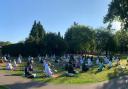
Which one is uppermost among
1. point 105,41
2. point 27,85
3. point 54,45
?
point 105,41

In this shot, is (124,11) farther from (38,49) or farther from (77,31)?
(77,31)

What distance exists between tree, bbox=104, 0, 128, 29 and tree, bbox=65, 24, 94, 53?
41.5 m

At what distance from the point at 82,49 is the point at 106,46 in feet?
25.6

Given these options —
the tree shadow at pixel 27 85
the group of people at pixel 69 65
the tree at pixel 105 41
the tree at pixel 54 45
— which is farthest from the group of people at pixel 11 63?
the tree at pixel 105 41

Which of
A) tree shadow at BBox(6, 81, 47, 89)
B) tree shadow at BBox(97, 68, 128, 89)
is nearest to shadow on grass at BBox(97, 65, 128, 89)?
tree shadow at BBox(97, 68, 128, 89)

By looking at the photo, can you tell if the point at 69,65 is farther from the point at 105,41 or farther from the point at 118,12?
the point at 105,41

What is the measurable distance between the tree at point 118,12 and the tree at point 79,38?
136ft

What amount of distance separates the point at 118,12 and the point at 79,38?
160 feet

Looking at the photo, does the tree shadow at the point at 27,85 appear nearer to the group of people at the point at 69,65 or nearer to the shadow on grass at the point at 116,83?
the group of people at the point at 69,65

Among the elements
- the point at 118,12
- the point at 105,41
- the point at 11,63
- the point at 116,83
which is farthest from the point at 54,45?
the point at 116,83

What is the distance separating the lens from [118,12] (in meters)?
66.4

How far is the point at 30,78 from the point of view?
35188 millimetres

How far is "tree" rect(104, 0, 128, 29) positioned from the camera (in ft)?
213

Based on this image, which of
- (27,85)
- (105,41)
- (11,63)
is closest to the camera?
(27,85)
